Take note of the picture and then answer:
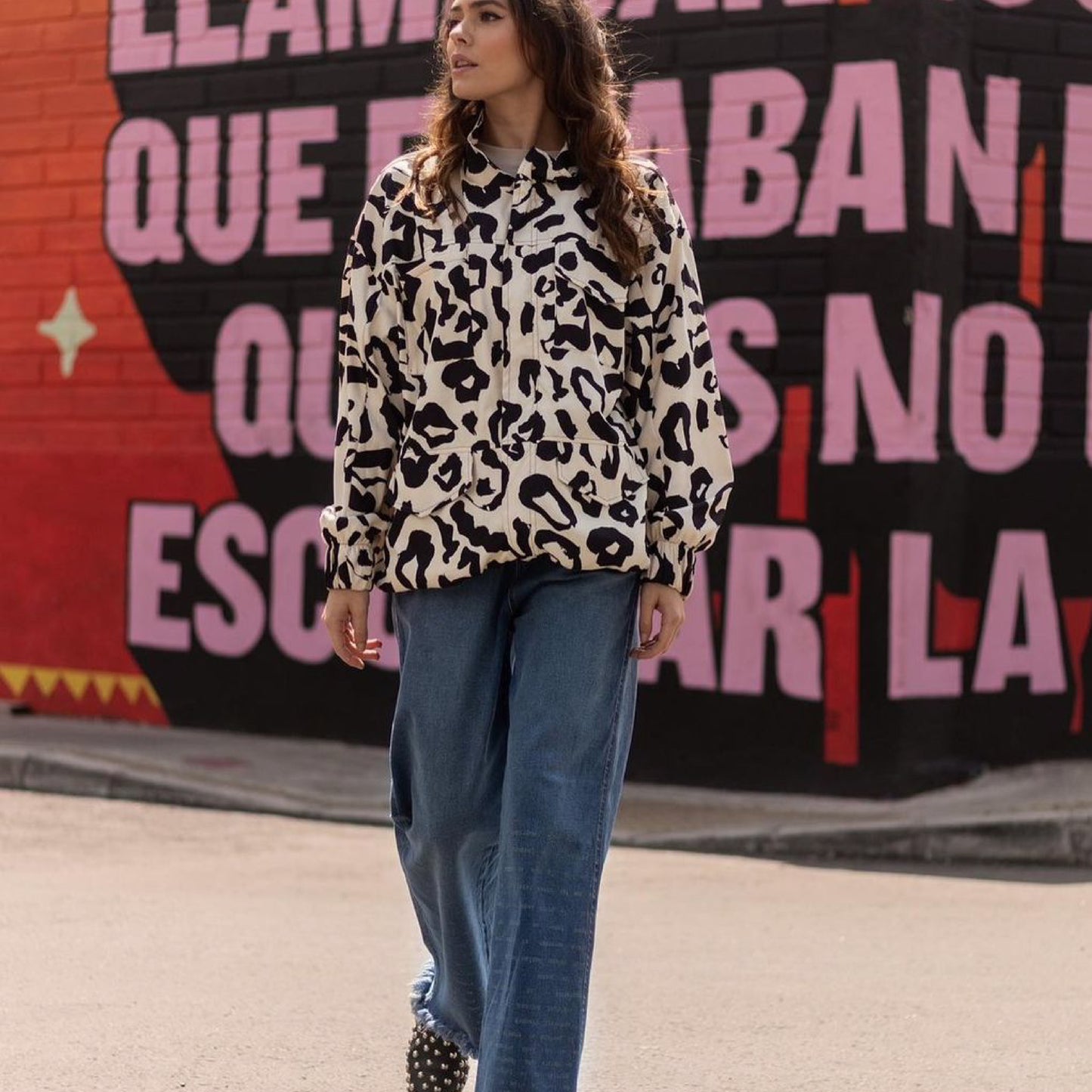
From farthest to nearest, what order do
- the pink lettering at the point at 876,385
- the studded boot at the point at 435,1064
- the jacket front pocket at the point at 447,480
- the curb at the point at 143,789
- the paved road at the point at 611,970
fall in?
the pink lettering at the point at 876,385 → the curb at the point at 143,789 → the paved road at the point at 611,970 → the studded boot at the point at 435,1064 → the jacket front pocket at the point at 447,480

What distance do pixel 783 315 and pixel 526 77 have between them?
5.88m

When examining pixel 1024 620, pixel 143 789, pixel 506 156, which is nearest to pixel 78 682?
pixel 143 789

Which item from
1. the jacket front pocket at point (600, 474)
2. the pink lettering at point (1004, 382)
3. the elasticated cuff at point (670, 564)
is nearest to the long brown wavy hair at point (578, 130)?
the jacket front pocket at point (600, 474)

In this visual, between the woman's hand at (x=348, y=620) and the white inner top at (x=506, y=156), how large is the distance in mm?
741

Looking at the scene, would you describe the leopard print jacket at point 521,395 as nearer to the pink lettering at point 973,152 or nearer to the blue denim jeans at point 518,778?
the blue denim jeans at point 518,778

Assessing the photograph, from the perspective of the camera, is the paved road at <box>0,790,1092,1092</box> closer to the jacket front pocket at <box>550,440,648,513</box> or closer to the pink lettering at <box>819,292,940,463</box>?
the jacket front pocket at <box>550,440,648,513</box>

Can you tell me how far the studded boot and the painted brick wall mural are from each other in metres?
5.37

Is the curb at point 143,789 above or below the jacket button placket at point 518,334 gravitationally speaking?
below

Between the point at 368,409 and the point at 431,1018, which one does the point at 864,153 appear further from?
the point at 431,1018

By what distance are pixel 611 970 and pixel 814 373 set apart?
4082 mm

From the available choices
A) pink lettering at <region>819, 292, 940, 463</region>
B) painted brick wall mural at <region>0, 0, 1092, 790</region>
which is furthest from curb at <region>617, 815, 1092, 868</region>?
pink lettering at <region>819, 292, 940, 463</region>

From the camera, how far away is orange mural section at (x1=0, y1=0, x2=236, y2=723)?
1132 centimetres

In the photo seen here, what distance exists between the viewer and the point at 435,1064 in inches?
154

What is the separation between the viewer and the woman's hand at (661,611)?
11.5 feet
